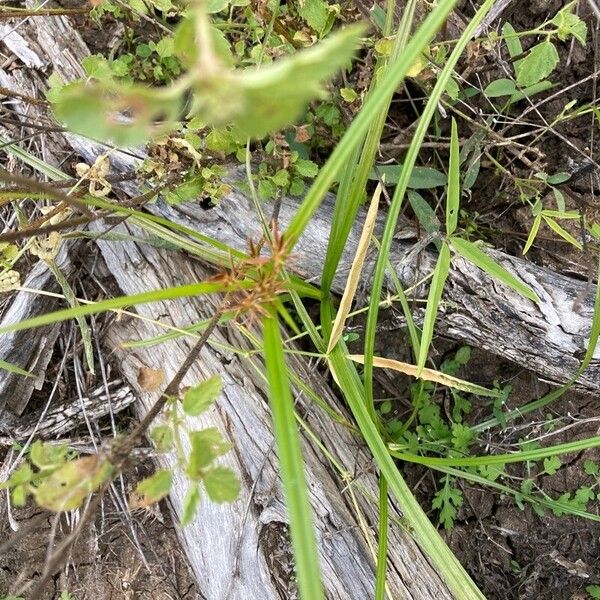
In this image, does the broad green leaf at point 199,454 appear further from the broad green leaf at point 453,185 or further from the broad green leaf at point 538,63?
the broad green leaf at point 538,63

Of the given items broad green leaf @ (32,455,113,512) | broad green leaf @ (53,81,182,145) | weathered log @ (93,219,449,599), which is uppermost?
broad green leaf @ (53,81,182,145)

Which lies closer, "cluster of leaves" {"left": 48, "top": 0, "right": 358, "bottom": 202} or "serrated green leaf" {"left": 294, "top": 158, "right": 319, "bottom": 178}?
"cluster of leaves" {"left": 48, "top": 0, "right": 358, "bottom": 202}

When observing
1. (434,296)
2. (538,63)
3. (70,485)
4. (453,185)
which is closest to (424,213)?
(453,185)

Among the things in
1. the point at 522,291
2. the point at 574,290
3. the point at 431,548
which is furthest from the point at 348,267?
the point at 431,548

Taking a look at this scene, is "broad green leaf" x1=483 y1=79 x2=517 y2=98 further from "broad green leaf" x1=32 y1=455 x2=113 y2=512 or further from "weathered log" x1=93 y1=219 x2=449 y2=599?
"broad green leaf" x1=32 y1=455 x2=113 y2=512

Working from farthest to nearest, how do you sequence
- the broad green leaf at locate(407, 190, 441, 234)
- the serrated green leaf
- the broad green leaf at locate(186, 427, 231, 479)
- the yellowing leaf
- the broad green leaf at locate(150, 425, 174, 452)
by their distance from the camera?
the broad green leaf at locate(407, 190, 441, 234), the serrated green leaf, the yellowing leaf, the broad green leaf at locate(150, 425, 174, 452), the broad green leaf at locate(186, 427, 231, 479)

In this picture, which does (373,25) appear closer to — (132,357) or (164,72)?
(164,72)

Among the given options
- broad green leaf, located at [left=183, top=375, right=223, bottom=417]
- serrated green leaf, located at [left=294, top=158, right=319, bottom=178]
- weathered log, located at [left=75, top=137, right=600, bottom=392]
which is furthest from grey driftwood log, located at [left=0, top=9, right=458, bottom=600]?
broad green leaf, located at [left=183, top=375, right=223, bottom=417]
